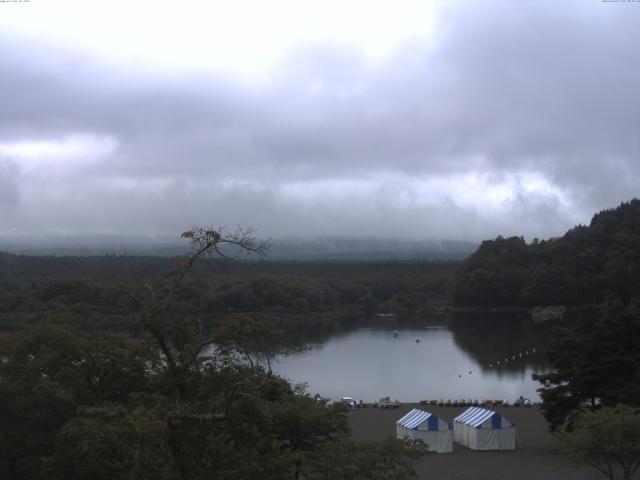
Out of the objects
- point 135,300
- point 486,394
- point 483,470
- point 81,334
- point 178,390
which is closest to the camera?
point 135,300

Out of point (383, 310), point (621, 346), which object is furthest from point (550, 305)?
point (621, 346)

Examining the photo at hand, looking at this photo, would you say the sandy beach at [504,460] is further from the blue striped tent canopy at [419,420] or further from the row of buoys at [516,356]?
the row of buoys at [516,356]

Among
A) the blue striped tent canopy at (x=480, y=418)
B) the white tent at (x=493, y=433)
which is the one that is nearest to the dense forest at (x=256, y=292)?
the blue striped tent canopy at (x=480, y=418)

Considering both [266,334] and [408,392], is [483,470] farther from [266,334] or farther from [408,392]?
[408,392]

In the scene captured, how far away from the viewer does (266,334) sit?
6551 mm

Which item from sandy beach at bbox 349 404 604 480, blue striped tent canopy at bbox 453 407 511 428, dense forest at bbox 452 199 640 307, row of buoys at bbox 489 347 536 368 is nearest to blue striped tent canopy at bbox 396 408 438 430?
sandy beach at bbox 349 404 604 480

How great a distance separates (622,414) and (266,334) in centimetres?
967

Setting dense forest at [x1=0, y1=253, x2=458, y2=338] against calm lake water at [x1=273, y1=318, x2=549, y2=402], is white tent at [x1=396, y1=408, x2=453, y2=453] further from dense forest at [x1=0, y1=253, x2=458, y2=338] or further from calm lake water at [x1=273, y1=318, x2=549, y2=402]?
dense forest at [x1=0, y1=253, x2=458, y2=338]

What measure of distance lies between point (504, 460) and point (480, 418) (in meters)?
1.56

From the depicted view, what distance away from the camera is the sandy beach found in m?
16.2

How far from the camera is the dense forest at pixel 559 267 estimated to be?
68.9m

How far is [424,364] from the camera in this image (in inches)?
1582

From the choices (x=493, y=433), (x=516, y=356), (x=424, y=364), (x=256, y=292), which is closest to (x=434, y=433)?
(x=493, y=433)

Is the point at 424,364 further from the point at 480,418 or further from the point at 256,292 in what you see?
the point at 256,292
